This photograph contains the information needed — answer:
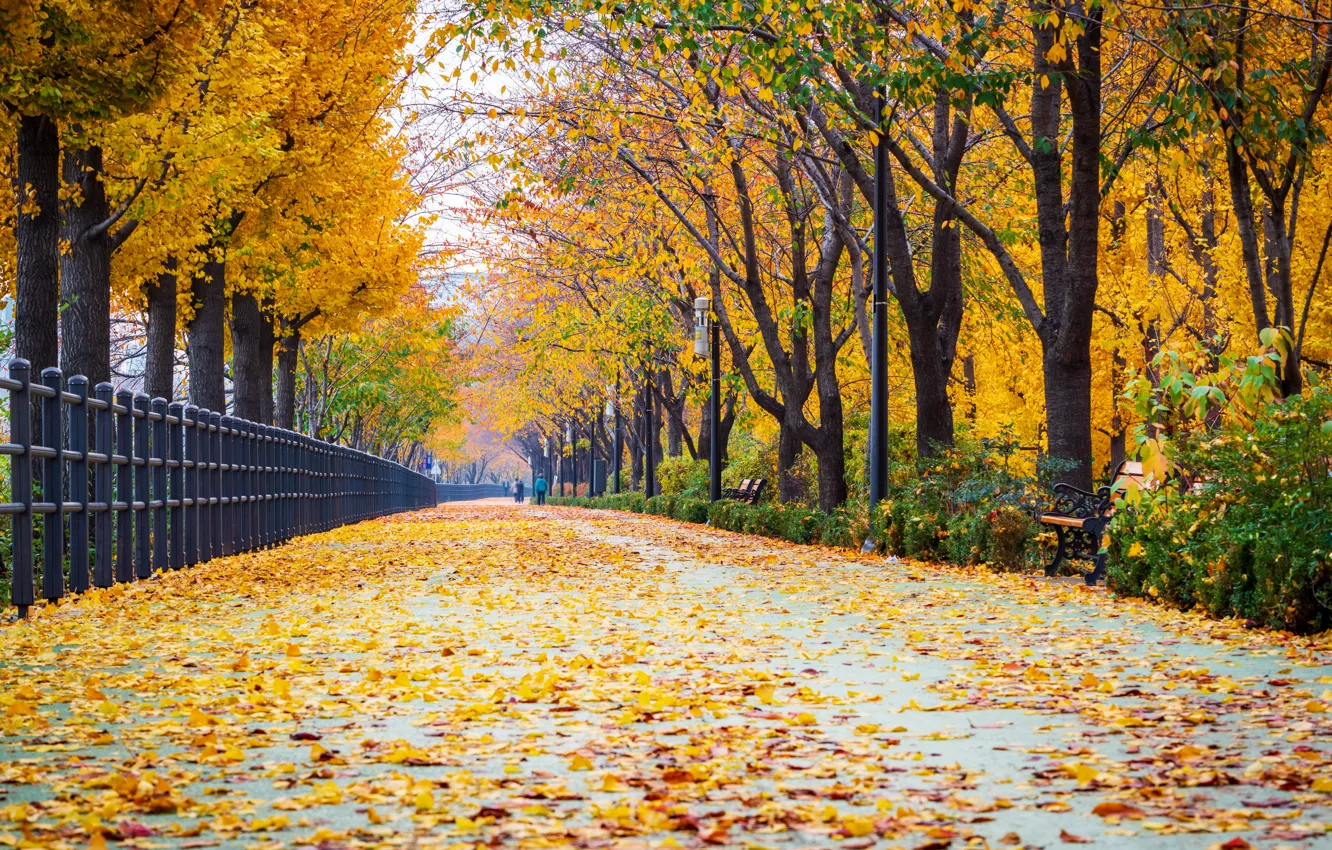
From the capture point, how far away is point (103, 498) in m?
11.9

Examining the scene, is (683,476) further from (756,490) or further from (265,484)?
(265,484)

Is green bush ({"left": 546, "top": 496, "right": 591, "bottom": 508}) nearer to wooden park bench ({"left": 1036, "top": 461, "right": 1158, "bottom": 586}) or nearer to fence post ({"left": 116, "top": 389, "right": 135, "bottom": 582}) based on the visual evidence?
wooden park bench ({"left": 1036, "top": 461, "right": 1158, "bottom": 586})

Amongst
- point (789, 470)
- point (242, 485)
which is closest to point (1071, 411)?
point (242, 485)

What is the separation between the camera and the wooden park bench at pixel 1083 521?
13094mm

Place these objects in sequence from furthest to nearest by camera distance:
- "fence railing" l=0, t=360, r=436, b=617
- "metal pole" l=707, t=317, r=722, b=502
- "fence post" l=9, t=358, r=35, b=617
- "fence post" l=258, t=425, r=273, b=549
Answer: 1. "metal pole" l=707, t=317, r=722, b=502
2. "fence post" l=258, t=425, r=273, b=549
3. "fence railing" l=0, t=360, r=436, b=617
4. "fence post" l=9, t=358, r=35, b=617

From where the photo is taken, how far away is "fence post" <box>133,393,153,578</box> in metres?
13.2

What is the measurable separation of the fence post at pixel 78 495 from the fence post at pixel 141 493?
162 centimetres

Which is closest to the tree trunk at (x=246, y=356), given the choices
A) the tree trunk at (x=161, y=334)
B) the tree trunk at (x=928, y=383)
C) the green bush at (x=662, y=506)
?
the tree trunk at (x=161, y=334)

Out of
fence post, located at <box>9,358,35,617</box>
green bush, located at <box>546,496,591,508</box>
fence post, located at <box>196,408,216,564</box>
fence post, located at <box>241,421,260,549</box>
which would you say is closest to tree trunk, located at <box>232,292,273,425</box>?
fence post, located at <box>241,421,260,549</box>

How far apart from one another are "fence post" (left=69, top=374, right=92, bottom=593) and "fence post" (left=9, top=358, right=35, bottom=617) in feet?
3.36

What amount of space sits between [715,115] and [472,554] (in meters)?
6.59

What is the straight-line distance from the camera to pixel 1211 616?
969cm

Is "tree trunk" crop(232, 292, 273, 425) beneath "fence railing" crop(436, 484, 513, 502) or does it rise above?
above

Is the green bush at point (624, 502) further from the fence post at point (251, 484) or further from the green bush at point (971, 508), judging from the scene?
the green bush at point (971, 508)
